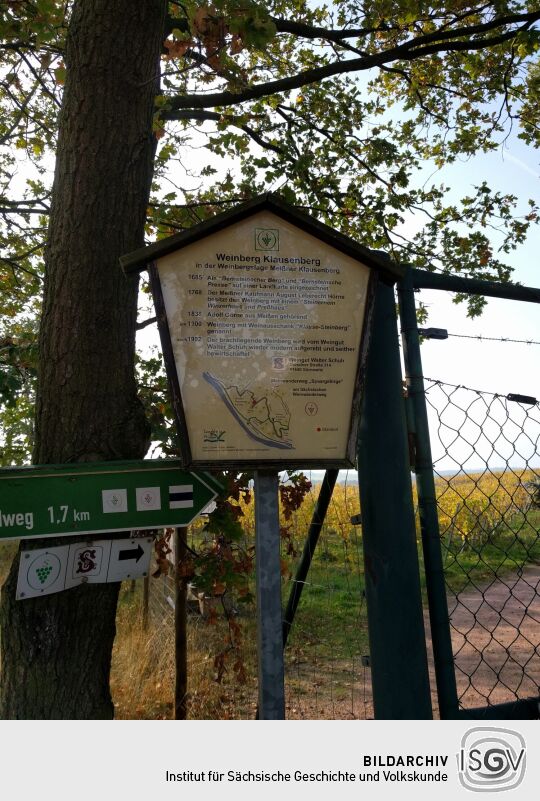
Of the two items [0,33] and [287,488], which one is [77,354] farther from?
[0,33]

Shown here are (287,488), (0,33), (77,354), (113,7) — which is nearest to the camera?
(77,354)

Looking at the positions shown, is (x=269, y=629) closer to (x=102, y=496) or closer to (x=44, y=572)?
(x=102, y=496)

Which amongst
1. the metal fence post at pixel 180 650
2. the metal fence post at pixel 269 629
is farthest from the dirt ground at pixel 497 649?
the metal fence post at pixel 269 629

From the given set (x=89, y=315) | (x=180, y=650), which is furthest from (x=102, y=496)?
(x=180, y=650)

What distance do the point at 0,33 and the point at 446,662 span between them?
12.9 ft

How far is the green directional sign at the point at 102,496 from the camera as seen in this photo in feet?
6.19

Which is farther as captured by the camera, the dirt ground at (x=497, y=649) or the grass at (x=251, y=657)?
the dirt ground at (x=497, y=649)

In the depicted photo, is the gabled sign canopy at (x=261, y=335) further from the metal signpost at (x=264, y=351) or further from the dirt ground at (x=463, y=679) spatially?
the dirt ground at (x=463, y=679)

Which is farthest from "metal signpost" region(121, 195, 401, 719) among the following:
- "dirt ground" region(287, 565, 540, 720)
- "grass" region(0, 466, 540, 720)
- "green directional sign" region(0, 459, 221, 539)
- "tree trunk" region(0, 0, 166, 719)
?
"dirt ground" region(287, 565, 540, 720)

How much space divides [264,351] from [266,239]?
0.35m

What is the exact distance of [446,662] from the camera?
2.11 meters

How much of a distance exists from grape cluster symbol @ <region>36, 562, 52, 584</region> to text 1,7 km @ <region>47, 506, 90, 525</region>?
243mm

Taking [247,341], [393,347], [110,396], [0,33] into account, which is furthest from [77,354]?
[0,33]

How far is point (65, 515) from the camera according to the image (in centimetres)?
190
